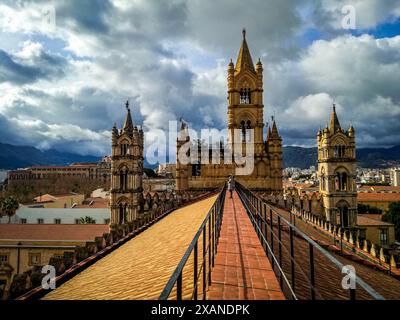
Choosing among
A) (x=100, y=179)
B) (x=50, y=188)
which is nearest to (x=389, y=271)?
(x=50, y=188)

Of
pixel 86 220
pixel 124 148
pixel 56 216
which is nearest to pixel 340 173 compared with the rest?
pixel 124 148

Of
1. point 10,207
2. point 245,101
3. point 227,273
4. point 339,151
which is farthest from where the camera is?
point 10,207

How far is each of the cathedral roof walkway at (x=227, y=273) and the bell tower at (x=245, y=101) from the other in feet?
117

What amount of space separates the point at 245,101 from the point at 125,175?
807 inches

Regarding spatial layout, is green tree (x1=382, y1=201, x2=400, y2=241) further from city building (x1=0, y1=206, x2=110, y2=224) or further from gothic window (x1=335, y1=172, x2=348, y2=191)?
city building (x1=0, y1=206, x2=110, y2=224)

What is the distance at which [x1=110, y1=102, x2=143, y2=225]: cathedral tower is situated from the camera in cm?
3716

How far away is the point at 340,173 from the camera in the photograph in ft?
131

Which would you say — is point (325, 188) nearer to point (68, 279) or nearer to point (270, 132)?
point (270, 132)

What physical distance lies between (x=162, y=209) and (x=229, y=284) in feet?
57.1

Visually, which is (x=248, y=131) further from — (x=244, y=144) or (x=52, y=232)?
(x=52, y=232)

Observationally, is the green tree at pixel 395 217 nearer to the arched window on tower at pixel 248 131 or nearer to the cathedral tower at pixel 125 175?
the arched window on tower at pixel 248 131

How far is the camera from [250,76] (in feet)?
140

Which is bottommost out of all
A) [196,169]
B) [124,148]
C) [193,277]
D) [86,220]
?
[86,220]
